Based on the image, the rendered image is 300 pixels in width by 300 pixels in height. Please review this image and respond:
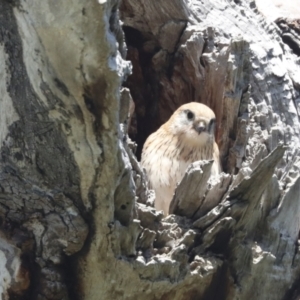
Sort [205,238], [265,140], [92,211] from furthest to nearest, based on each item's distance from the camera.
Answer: [265,140]
[205,238]
[92,211]

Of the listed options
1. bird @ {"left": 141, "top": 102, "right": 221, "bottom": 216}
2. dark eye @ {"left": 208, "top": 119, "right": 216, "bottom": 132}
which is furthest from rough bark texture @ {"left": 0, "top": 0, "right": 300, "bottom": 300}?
bird @ {"left": 141, "top": 102, "right": 221, "bottom": 216}

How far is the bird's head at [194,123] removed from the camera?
4.47m

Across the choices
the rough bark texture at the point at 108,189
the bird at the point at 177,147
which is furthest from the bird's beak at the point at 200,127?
the rough bark texture at the point at 108,189

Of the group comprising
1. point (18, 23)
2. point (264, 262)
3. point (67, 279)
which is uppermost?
point (18, 23)

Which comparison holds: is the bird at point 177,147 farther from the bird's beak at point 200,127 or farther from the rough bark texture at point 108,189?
the rough bark texture at point 108,189

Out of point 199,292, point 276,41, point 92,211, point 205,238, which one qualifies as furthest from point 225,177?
point 276,41

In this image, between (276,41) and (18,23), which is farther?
(276,41)

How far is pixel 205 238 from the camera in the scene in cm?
338

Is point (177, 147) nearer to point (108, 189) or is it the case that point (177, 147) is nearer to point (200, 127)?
point (200, 127)

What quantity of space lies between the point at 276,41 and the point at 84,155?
218cm

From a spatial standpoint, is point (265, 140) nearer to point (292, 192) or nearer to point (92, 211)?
point (292, 192)

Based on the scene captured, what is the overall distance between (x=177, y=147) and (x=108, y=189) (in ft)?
6.30

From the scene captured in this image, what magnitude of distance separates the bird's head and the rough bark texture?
0.25m

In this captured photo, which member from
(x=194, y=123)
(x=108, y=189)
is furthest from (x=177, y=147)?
(x=108, y=189)
